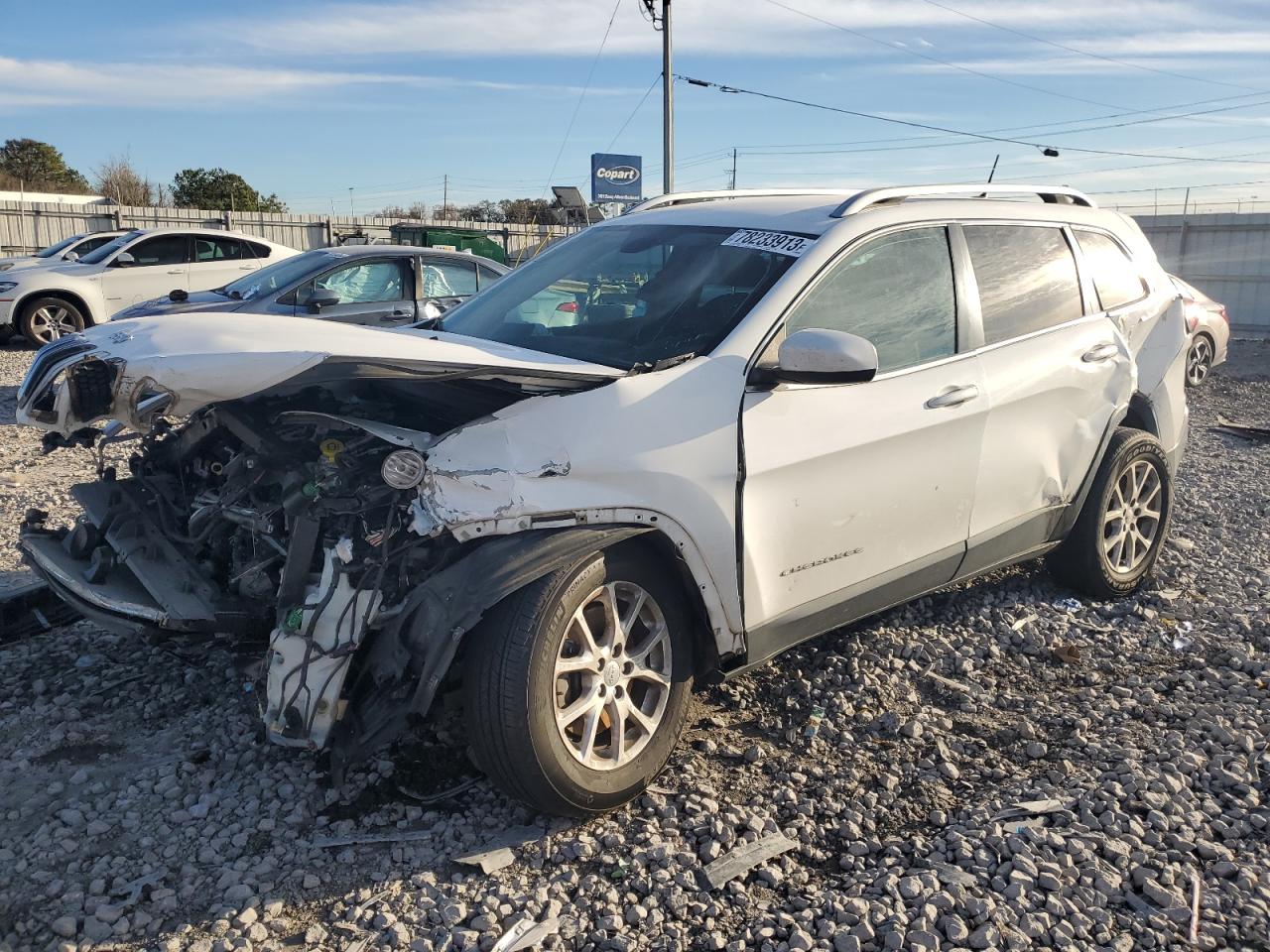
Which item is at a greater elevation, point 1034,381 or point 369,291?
point 369,291

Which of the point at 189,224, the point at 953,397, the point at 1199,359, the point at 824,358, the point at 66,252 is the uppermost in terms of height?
the point at 189,224

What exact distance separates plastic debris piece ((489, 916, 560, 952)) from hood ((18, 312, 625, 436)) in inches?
58.9

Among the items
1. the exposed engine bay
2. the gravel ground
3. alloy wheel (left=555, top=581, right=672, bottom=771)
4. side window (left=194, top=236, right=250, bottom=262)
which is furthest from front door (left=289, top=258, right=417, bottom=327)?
alloy wheel (left=555, top=581, right=672, bottom=771)

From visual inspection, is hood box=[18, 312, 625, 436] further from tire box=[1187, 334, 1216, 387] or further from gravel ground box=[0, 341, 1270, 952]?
tire box=[1187, 334, 1216, 387]

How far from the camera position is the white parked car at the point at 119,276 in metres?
13.7

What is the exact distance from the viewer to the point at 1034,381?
436 centimetres

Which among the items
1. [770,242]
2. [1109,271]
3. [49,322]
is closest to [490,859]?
[770,242]

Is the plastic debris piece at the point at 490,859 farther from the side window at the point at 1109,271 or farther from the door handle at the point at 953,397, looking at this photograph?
the side window at the point at 1109,271

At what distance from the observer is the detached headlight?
3.06m

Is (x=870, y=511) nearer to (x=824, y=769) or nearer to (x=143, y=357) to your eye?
(x=824, y=769)

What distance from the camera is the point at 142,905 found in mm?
2826

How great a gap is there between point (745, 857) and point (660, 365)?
1.53m

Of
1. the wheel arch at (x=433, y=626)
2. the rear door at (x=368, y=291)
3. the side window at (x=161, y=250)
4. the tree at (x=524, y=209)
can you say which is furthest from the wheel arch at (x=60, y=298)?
the tree at (x=524, y=209)

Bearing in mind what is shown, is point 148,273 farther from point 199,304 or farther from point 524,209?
point 524,209
